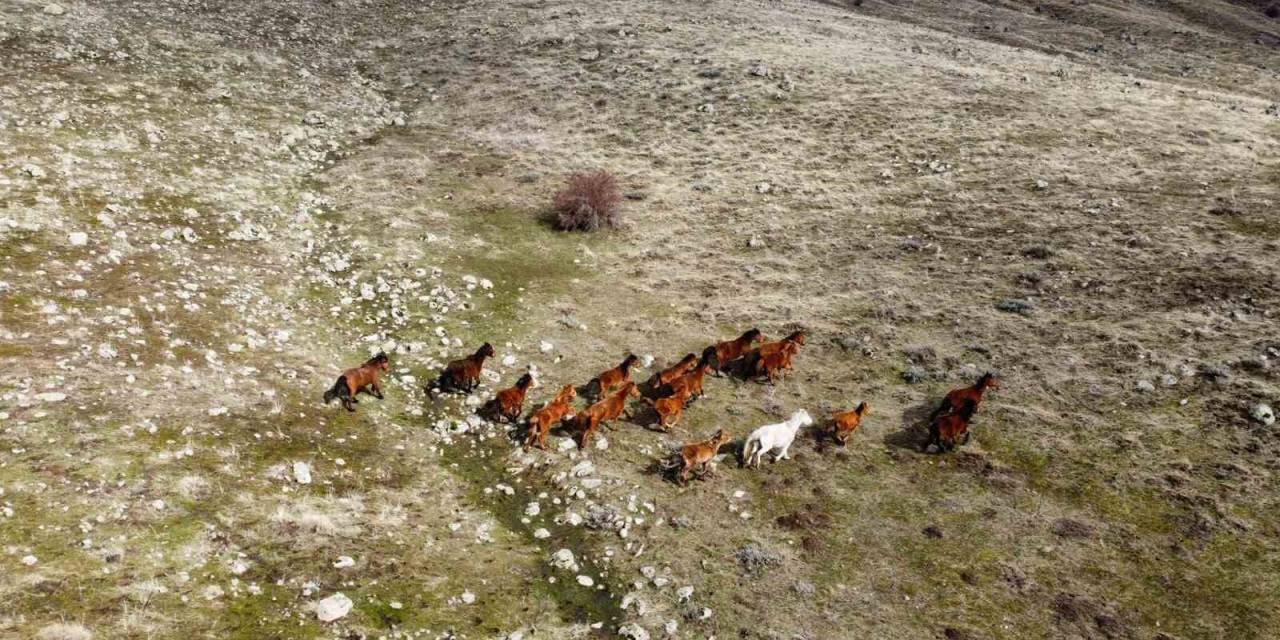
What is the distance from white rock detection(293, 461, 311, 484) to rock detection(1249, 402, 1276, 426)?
1757cm

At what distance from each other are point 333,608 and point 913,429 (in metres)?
11.2

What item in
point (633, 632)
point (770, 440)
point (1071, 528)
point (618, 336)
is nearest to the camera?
point (633, 632)

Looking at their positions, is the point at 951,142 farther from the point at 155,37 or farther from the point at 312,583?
the point at 155,37

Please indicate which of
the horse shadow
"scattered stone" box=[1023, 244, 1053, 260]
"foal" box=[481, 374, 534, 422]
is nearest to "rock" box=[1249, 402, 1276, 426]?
the horse shadow

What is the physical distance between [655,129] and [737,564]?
2231 centimetres

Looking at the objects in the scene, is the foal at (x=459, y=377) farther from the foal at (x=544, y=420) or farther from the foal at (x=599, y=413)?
the foal at (x=599, y=413)

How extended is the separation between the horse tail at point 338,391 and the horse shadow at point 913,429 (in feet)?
34.7

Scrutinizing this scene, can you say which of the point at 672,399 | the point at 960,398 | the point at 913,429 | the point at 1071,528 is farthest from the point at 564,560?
the point at 960,398

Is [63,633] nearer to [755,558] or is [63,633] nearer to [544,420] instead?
[544,420]

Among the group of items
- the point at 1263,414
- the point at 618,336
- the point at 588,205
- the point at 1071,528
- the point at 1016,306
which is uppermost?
the point at 588,205

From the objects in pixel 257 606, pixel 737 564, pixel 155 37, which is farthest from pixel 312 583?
pixel 155 37

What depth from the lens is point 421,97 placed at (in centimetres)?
3303

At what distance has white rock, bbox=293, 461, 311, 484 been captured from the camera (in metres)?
11.4

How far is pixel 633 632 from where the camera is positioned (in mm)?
9992
